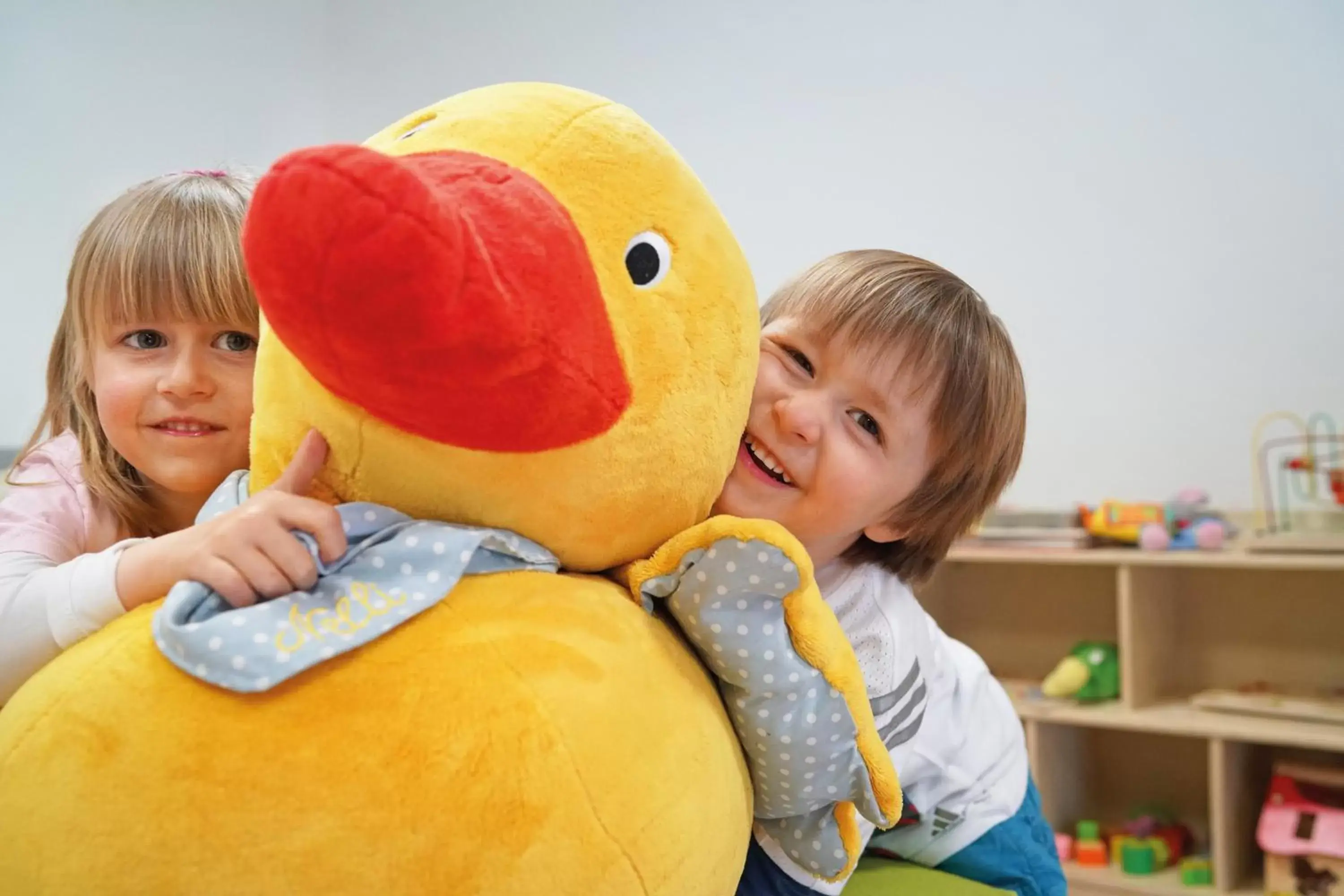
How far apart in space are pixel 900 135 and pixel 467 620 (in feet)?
8.05

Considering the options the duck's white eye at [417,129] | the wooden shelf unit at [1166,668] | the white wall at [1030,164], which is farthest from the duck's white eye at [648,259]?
the white wall at [1030,164]

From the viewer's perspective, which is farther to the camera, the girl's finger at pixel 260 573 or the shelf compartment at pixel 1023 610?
the shelf compartment at pixel 1023 610

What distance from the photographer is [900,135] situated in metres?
2.73

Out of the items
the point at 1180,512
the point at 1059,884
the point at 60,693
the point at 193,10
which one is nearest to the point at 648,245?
the point at 60,693

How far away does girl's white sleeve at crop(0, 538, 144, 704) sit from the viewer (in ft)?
1.91

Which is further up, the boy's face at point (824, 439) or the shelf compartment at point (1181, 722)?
the boy's face at point (824, 439)

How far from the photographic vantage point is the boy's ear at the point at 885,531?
105 centimetres

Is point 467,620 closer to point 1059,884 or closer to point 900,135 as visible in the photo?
point 1059,884

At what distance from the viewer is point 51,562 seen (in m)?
0.74

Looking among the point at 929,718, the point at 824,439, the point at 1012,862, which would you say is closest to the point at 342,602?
the point at 824,439

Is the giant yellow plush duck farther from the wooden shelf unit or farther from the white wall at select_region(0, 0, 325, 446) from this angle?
the wooden shelf unit

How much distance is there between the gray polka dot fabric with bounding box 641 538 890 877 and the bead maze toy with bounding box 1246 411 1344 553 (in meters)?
1.93

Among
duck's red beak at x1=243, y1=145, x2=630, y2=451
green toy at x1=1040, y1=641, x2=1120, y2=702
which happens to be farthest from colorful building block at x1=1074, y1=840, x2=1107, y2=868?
duck's red beak at x1=243, y1=145, x2=630, y2=451

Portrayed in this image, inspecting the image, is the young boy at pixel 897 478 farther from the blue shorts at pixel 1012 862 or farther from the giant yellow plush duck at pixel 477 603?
the giant yellow plush duck at pixel 477 603
